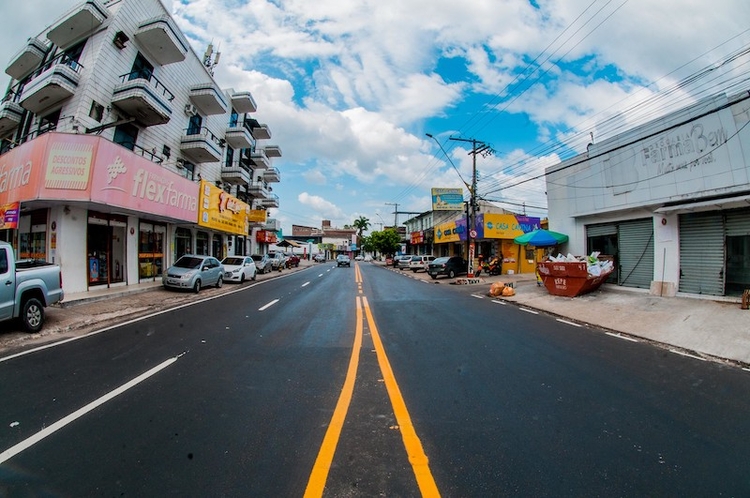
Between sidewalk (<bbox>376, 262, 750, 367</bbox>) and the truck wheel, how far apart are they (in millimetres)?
12870

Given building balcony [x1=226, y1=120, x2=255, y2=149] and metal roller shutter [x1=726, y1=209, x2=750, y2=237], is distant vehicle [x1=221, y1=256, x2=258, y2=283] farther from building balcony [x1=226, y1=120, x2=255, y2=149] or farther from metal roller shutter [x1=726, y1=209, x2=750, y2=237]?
metal roller shutter [x1=726, y1=209, x2=750, y2=237]

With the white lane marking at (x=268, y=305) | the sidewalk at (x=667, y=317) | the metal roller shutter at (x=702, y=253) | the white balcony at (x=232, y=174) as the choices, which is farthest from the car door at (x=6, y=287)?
the white balcony at (x=232, y=174)

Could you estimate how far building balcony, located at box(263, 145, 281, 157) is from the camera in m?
44.3

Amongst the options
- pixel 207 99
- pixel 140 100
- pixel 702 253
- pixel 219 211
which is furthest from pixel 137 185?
pixel 702 253

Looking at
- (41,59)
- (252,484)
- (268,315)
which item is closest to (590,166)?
(268,315)

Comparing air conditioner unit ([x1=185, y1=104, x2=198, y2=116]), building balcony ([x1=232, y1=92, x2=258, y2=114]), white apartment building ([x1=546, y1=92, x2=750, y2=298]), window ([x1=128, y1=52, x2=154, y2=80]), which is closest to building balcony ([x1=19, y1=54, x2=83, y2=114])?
window ([x1=128, y1=52, x2=154, y2=80])

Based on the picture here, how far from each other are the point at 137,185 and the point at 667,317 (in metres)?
19.0

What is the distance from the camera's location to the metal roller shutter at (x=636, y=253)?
43.2 ft

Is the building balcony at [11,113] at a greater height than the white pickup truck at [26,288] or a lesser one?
greater

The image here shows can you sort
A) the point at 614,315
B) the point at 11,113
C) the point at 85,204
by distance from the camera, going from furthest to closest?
the point at 11,113
the point at 85,204
the point at 614,315

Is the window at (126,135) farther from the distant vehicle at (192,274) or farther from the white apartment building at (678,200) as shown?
the white apartment building at (678,200)

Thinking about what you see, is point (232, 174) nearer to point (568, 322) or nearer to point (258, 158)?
point (258, 158)

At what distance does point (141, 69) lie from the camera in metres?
19.5

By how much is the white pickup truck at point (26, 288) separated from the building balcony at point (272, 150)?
38.2 m
